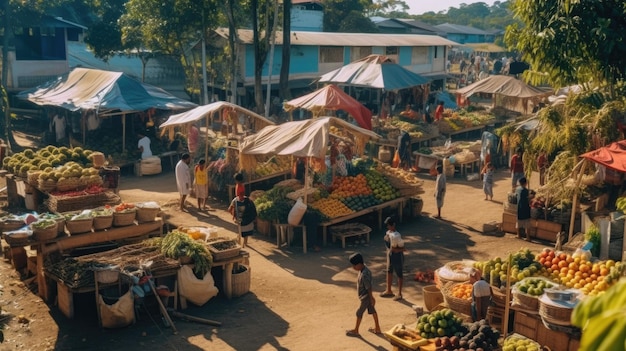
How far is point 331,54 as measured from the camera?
1346 inches

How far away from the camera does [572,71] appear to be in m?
15.3

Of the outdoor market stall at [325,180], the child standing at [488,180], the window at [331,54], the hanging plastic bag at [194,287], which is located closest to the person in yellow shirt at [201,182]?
the outdoor market stall at [325,180]

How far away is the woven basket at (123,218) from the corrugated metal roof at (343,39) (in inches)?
687

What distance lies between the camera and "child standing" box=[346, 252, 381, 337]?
33.4ft

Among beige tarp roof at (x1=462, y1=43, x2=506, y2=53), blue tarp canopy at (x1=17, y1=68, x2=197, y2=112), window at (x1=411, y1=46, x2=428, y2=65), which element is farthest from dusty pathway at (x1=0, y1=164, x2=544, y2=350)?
beige tarp roof at (x1=462, y1=43, x2=506, y2=53)

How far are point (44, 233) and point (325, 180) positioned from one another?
21.7 feet

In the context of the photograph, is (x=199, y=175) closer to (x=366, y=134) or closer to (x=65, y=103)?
(x=366, y=134)

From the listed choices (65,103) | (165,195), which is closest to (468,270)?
(165,195)

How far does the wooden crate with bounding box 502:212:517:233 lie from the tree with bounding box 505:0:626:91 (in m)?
3.23

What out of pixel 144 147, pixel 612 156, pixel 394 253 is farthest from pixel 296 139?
pixel 144 147

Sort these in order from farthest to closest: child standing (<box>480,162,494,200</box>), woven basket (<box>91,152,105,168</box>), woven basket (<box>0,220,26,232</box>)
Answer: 1. child standing (<box>480,162,494,200</box>)
2. woven basket (<box>91,152,105,168</box>)
3. woven basket (<box>0,220,26,232</box>)

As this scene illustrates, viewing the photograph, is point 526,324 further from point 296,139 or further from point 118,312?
point 296,139

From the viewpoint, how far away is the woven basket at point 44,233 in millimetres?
11758

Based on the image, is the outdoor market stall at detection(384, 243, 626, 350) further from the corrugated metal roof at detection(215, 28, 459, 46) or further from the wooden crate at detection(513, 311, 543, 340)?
the corrugated metal roof at detection(215, 28, 459, 46)
